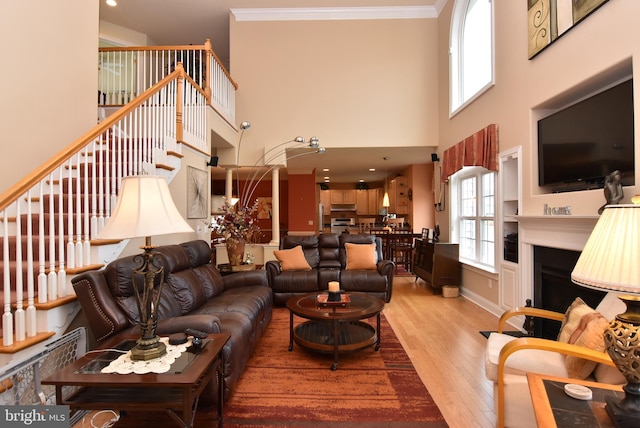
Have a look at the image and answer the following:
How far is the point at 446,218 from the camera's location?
616cm

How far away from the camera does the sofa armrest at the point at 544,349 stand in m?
1.56

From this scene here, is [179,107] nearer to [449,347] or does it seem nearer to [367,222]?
[449,347]

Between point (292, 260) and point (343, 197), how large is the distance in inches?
307

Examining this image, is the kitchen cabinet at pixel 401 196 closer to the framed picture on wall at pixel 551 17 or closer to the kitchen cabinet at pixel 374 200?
the kitchen cabinet at pixel 374 200

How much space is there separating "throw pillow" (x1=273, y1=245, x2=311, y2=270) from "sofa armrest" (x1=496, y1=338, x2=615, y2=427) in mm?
3417

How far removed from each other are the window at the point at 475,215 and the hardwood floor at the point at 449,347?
778mm

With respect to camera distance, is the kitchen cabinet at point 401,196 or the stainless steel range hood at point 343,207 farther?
the stainless steel range hood at point 343,207

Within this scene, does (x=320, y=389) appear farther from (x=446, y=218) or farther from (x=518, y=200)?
(x=446, y=218)

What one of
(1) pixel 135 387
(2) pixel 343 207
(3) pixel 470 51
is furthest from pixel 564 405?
(2) pixel 343 207

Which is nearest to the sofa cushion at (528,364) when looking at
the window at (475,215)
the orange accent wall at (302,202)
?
the window at (475,215)

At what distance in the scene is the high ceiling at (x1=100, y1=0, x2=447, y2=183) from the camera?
20.5ft

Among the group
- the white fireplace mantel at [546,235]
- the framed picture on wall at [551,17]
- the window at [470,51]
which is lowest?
the white fireplace mantel at [546,235]

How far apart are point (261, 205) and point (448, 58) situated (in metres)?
7.09

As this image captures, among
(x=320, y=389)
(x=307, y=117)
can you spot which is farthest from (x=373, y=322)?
(x=307, y=117)
